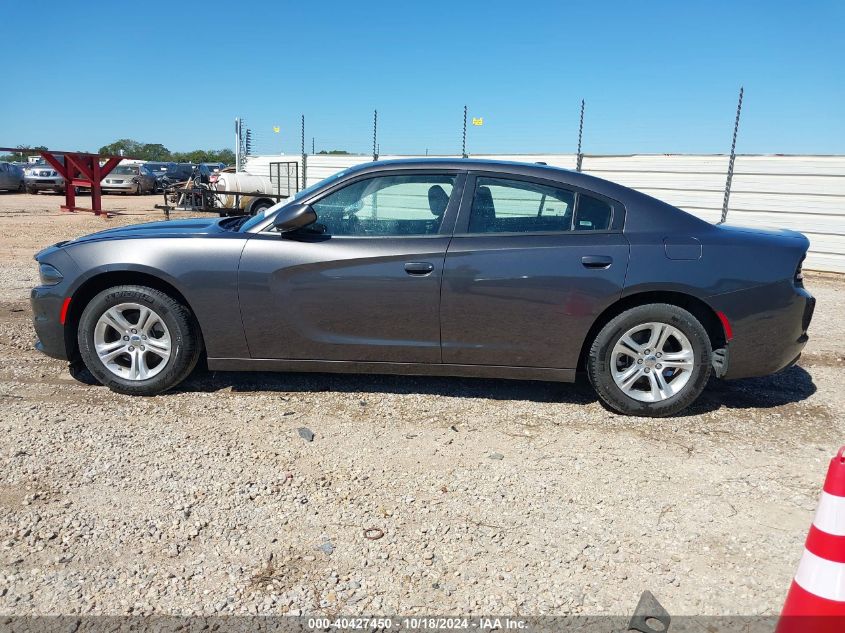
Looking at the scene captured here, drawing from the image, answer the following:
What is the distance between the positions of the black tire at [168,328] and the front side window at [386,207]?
1.07 meters

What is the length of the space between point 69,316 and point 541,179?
3.14m

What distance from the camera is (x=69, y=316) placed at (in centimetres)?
413

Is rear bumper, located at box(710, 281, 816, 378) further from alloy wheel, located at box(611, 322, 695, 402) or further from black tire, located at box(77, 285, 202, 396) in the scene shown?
black tire, located at box(77, 285, 202, 396)

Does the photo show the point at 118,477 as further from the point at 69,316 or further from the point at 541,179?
the point at 541,179

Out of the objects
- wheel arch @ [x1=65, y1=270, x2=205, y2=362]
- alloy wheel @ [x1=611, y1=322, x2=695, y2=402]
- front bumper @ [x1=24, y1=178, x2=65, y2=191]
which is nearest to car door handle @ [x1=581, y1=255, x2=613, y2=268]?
alloy wheel @ [x1=611, y1=322, x2=695, y2=402]

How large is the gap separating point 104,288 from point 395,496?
2.46m

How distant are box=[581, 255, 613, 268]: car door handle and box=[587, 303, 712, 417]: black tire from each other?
0.33m

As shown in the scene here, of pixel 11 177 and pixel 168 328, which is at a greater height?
pixel 11 177

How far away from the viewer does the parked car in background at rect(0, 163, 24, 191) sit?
86.2 ft

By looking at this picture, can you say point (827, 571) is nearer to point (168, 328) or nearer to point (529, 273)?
point (529, 273)

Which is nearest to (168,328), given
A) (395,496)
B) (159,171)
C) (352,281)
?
(352,281)

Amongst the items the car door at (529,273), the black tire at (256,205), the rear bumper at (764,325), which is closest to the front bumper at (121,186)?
the black tire at (256,205)

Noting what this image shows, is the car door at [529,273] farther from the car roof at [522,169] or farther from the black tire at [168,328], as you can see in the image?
the black tire at [168,328]

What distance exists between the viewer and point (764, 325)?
13.0 ft
